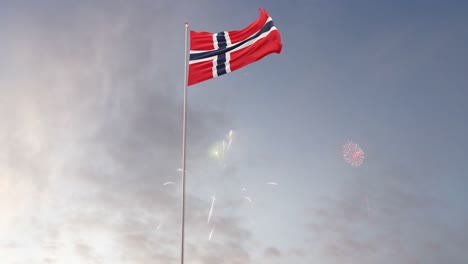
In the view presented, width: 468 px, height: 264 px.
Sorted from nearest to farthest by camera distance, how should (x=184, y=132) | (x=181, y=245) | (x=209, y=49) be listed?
(x=181, y=245) < (x=184, y=132) < (x=209, y=49)

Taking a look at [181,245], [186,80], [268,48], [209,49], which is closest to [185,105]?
[186,80]

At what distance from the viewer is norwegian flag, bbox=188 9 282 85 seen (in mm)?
31922

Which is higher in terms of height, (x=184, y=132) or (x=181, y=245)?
(x=184, y=132)

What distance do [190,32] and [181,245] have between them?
1302 centimetres

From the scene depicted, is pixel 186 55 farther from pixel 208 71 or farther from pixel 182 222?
pixel 182 222

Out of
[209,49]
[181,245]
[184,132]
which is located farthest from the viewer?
[209,49]

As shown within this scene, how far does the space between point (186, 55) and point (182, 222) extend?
10367mm

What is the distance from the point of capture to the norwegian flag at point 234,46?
31.9m

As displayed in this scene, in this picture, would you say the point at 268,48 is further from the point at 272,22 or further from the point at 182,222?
the point at 182,222

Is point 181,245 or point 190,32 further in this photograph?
point 190,32

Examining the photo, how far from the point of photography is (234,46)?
32188mm

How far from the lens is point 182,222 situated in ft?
91.9

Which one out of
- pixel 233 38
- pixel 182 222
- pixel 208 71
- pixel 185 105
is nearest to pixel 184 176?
Result: pixel 182 222

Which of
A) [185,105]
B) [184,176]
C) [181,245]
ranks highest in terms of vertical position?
[185,105]
